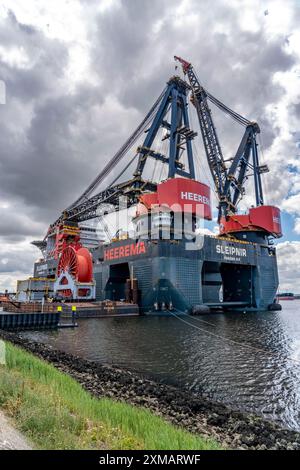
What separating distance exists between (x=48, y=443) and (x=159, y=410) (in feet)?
16.9

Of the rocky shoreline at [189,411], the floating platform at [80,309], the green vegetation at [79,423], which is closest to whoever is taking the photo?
the green vegetation at [79,423]

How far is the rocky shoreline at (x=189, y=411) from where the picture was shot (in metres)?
7.53

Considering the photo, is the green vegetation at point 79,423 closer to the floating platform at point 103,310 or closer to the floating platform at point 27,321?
the floating platform at point 27,321

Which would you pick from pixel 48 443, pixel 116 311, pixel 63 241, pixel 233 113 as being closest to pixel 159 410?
pixel 48 443

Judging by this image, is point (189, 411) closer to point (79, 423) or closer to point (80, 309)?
point (79, 423)

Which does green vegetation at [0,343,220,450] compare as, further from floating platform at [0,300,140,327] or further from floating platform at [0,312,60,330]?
floating platform at [0,300,140,327]

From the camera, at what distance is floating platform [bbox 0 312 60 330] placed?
2956 centimetres

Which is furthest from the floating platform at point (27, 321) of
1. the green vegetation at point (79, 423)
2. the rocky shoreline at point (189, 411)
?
the green vegetation at point (79, 423)

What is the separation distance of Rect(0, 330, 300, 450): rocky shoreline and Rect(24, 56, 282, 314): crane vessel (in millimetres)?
29644

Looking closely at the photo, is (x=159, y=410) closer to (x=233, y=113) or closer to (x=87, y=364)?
(x=87, y=364)

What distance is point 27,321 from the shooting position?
30297 millimetres

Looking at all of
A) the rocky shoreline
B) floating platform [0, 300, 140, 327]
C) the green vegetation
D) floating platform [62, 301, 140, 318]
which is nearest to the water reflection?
the rocky shoreline

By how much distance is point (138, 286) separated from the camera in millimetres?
45094

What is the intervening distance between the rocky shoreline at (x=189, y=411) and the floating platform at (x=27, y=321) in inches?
710
